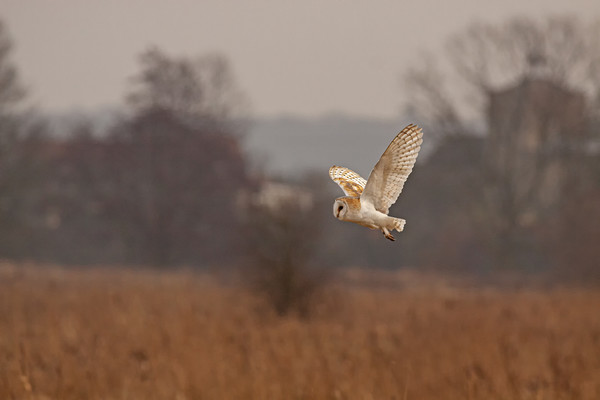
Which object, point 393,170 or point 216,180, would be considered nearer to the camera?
point 393,170

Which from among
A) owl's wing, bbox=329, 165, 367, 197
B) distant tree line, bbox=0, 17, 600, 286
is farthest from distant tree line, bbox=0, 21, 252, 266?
owl's wing, bbox=329, 165, 367, 197

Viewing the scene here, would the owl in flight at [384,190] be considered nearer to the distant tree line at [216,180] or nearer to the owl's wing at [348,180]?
the owl's wing at [348,180]

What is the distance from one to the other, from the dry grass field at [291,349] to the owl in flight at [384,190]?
234cm

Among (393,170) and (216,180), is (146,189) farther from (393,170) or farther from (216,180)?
(393,170)

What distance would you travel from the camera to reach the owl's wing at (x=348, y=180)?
1.10 meters

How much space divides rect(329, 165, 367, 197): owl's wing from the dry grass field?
7.30 feet

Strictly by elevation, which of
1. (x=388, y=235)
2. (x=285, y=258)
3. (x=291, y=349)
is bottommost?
(x=291, y=349)

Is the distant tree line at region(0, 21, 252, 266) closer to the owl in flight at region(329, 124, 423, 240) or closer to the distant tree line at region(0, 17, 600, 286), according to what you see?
the distant tree line at region(0, 17, 600, 286)

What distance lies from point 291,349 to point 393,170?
24.2 ft

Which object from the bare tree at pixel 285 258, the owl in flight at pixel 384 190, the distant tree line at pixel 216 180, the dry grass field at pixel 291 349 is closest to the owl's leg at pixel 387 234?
the owl in flight at pixel 384 190

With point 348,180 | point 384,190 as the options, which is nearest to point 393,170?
point 384,190

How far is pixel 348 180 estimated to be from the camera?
3.83ft

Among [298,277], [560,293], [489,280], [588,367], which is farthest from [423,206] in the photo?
[588,367]

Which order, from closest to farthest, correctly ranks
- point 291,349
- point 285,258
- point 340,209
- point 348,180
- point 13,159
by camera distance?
point 340,209 < point 348,180 < point 291,349 < point 285,258 < point 13,159
